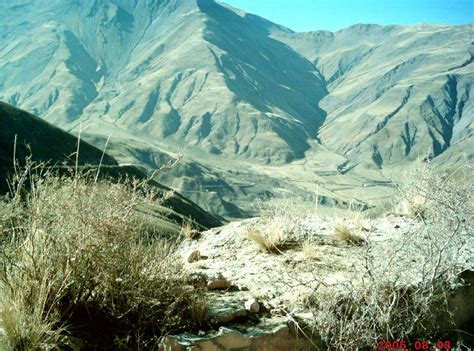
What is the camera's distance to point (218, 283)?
507 centimetres

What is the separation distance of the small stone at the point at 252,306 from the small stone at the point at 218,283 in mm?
548

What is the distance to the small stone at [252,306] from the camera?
4535mm

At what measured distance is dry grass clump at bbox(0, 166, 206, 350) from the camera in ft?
11.6

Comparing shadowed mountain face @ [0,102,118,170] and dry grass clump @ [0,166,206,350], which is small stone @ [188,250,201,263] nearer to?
dry grass clump @ [0,166,206,350]

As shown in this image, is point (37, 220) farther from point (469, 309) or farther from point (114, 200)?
point (469, 309)

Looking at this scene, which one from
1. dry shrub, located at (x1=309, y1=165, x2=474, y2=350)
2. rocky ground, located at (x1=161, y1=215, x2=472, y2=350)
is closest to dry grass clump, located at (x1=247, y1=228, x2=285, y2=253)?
rocky ground, located at (x1=161, y1=215, x2=472, y2=350)

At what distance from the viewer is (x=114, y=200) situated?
429 centimetres

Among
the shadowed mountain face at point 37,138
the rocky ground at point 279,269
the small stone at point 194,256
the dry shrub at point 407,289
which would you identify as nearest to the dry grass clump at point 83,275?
the rocky ground at point 279,269

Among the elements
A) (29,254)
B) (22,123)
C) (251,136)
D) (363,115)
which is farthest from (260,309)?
(363,115)

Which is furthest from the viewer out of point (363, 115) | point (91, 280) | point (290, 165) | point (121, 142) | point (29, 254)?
point (363, 115)

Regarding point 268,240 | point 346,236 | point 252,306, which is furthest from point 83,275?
point 346,236

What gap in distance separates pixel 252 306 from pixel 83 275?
61.6 inches

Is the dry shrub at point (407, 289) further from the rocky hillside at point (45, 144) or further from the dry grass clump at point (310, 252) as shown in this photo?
the rocky hillside at point (45, 144)

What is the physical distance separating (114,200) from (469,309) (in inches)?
168
